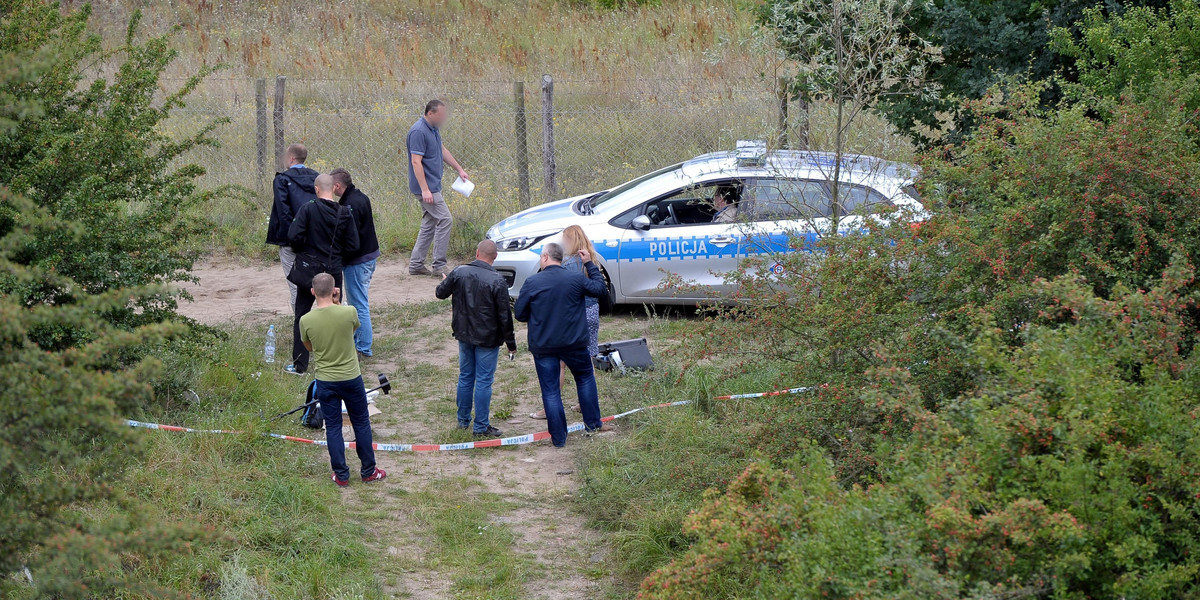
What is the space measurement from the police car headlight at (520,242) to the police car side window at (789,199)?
2113 mm

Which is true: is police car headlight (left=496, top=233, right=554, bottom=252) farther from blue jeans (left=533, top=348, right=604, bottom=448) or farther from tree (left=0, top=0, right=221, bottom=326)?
tree (left=0, top=0, right=221, bottom=326)

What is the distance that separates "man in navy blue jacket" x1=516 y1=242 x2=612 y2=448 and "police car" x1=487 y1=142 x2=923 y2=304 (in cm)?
152

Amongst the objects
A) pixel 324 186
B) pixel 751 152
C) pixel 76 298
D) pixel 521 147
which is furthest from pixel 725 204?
pixel 76 298

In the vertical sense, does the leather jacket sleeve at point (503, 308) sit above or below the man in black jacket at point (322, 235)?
below

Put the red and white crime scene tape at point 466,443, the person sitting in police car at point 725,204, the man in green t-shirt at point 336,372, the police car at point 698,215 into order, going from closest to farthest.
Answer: the man in green t-shirt at point 336,372, the red and white crime scene tape at point 466,443, the police car at point 698,215, the person sitting in police car at point 725,204

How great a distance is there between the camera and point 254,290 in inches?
421

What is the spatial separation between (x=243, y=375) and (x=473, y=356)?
193 centimetres

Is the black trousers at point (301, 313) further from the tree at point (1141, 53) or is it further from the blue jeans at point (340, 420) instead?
the tree at point (1141, 53)

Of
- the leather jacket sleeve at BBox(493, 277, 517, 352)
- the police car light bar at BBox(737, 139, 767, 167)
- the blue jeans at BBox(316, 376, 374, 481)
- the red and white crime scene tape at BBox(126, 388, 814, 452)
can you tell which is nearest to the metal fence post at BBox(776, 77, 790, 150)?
the police car light bar at BBox(737, 139, 767, 167)

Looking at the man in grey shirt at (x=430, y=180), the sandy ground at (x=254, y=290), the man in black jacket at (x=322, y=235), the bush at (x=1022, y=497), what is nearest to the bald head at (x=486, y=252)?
the man in black jacket at (x=322, y=235)

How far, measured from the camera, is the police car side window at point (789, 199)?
8266 mm

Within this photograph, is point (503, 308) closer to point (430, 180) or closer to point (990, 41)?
point (430, 180)

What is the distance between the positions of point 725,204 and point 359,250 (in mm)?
3229

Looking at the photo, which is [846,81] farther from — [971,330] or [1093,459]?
[1093,459]
